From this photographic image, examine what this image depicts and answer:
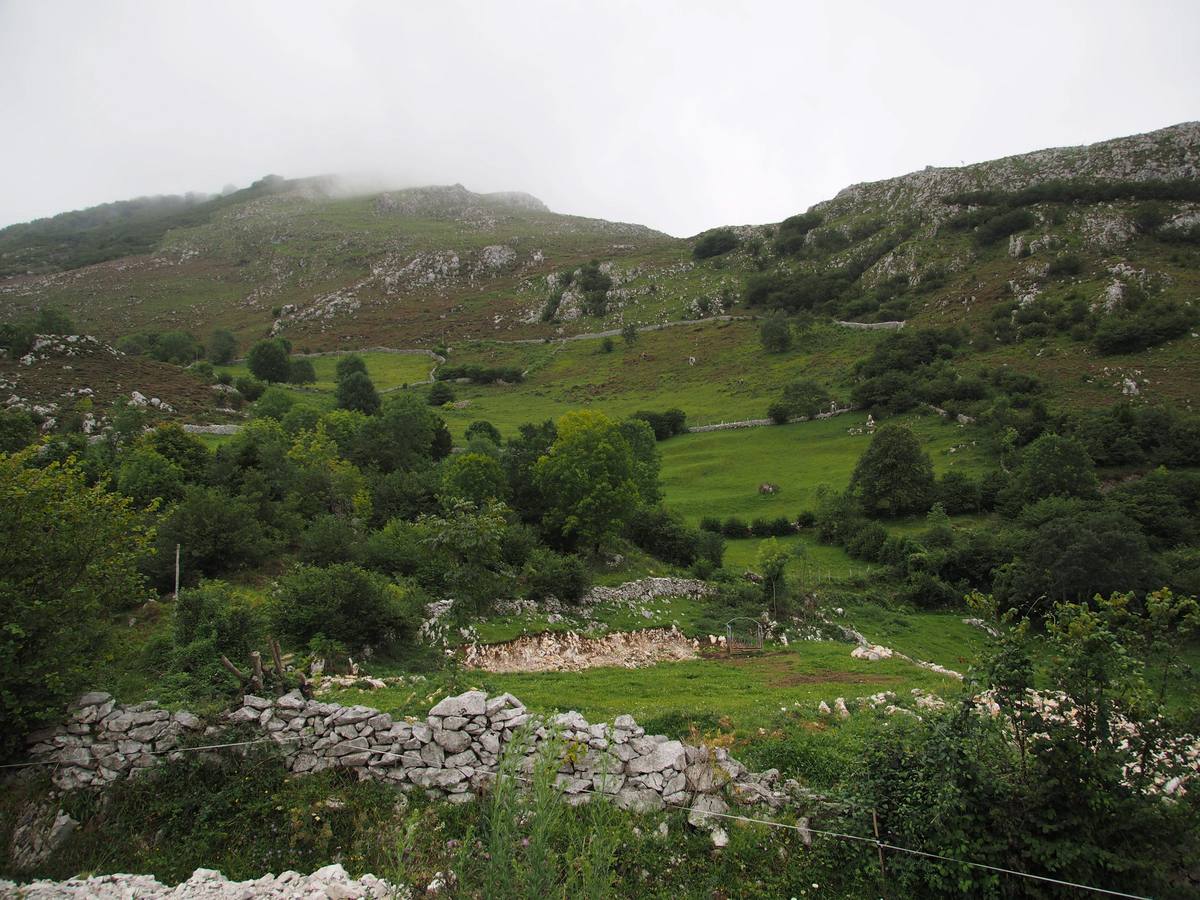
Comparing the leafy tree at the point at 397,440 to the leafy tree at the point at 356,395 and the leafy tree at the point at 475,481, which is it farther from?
the leafy tree at the point at 356,395

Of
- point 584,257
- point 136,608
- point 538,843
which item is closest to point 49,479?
point 136,608

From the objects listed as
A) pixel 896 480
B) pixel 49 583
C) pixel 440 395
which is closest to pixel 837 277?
pixel 440 395

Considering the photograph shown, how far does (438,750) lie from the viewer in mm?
9938

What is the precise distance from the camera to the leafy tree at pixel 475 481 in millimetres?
31328

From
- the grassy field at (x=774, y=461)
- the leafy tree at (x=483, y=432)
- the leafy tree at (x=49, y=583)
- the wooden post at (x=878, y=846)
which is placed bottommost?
the grassy field at (x=774, y=461)

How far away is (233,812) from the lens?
373 inches

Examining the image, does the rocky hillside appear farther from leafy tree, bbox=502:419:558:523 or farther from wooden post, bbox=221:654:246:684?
wooden post, bbox=221:654:246:684

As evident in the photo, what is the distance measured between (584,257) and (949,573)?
157370 millimetres

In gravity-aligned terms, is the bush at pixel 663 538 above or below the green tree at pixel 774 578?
below

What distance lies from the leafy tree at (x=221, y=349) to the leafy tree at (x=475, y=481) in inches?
3731

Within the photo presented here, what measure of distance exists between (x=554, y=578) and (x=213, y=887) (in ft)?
55.8

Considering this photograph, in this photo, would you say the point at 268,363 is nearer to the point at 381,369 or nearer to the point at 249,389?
the point at 249,389

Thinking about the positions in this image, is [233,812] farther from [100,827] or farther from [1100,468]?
[1100,468]

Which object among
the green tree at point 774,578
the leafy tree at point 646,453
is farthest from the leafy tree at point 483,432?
the green tree at point 774,578
